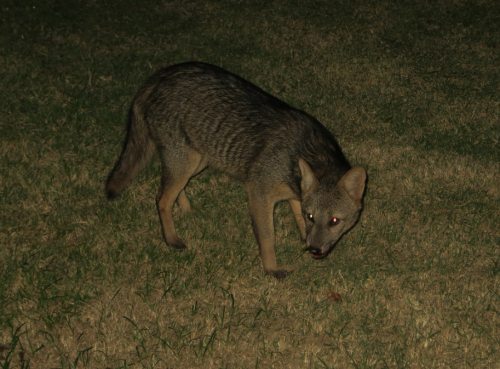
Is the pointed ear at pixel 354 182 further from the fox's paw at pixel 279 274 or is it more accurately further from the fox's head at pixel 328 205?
the fox's paw at pixel 279 274

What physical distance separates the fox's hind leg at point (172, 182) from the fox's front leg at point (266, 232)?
0.81 metres

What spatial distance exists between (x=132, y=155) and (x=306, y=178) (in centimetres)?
212

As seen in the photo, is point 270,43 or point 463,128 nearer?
point 463,128

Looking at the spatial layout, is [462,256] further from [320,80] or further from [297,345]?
[320,80]

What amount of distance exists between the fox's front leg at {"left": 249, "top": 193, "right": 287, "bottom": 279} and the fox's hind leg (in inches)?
31.9

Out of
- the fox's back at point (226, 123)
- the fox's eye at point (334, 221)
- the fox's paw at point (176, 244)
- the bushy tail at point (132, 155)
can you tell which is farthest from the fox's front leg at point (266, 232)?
the bushy tail at point (132, 155)

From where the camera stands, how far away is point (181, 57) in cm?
1133

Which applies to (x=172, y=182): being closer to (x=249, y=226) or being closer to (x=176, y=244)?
(x=176, y=244)

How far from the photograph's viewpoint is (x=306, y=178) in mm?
5719

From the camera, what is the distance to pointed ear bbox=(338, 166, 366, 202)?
18.1ft

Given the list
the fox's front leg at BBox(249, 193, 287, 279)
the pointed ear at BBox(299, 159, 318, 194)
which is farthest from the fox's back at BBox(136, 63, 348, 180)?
the pointed ear at BBox(299, 159, 318, 194)

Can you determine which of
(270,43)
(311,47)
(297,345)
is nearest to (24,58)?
(270,43)

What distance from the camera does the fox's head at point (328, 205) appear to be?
5602 millimetres

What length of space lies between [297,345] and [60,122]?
5.26m
